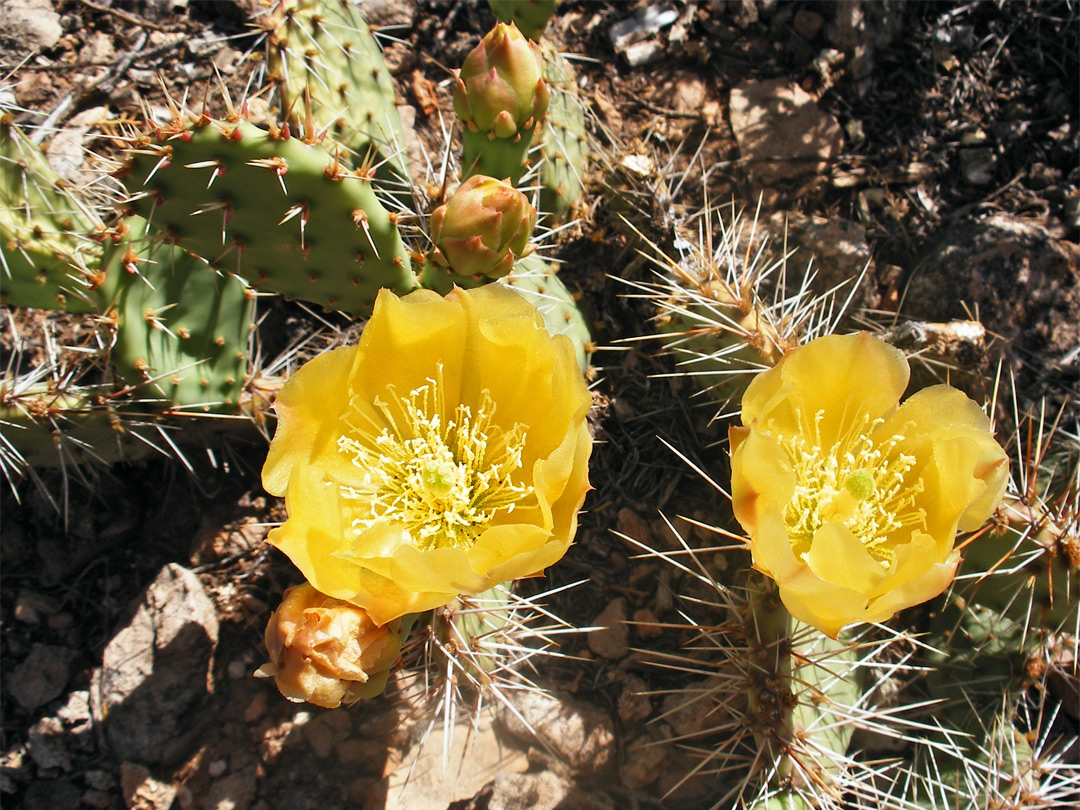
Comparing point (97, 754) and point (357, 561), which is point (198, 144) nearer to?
point (357, 561)

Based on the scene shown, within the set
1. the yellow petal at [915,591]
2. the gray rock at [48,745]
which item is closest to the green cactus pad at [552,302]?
the yellow petal at [915,591]

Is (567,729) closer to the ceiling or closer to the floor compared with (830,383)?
closer to the floor

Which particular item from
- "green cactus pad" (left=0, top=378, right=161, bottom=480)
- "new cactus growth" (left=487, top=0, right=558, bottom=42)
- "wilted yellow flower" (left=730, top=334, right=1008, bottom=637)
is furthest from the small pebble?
"new cactus growth" (left=487, top=0, right=558, bottom=42)

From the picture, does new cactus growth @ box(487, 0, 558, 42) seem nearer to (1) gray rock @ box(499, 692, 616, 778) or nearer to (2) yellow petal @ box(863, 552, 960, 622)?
(2) yellow petal @ box(863, 552, 960, 622)

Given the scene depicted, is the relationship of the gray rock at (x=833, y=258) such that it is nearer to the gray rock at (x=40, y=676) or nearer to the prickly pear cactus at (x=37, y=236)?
the prickly pear cactus at (x=37, y=236)

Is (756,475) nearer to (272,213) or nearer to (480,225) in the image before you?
(480,225)

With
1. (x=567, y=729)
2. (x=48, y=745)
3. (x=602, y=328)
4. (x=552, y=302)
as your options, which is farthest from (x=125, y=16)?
(x=567, y=729)
